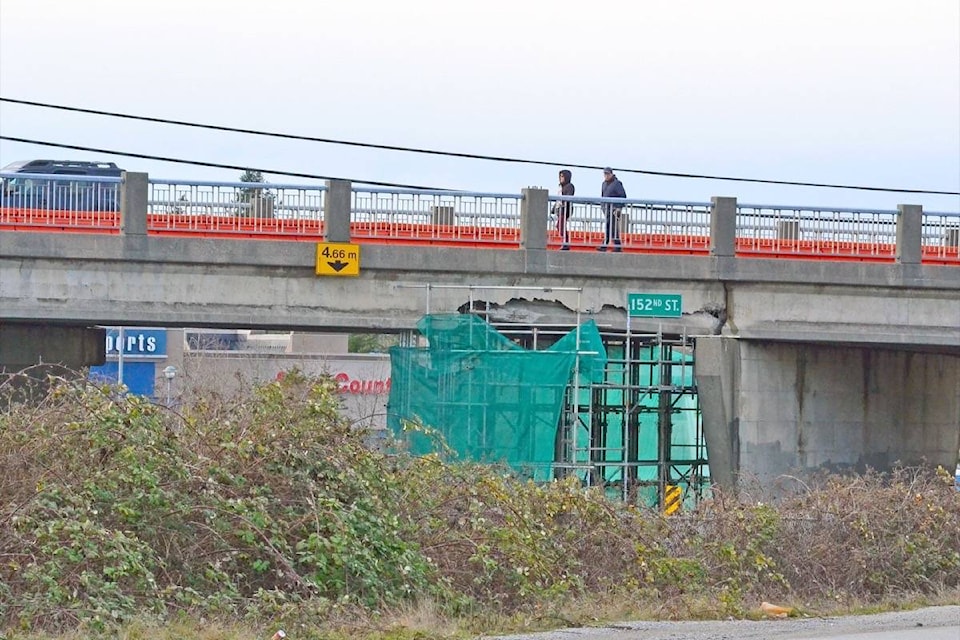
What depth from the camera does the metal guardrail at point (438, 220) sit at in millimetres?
21402

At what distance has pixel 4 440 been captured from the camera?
10.8 metres

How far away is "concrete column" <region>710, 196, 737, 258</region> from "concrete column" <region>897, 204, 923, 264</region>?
2679 millimetres

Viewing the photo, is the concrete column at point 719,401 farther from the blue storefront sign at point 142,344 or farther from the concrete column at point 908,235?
the blue storefront sign at point 142,344

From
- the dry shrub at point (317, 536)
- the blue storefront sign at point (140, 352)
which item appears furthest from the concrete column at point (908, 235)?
the blue storefront sign at point (140, 352)

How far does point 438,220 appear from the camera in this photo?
2206 centimetres

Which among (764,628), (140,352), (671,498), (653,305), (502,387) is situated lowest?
(671,498)

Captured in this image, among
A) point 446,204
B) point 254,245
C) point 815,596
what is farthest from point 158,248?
point 815,596

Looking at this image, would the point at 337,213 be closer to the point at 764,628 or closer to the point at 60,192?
the point at 60,192

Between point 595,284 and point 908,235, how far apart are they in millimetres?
5114

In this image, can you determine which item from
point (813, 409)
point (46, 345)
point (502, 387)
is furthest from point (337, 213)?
point (813, 409)

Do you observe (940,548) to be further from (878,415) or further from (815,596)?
(878,415)

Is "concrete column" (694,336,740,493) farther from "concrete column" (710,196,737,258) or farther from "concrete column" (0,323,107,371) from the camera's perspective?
"concrete column" (0,323,107,371)

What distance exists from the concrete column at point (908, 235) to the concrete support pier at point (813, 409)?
182cm

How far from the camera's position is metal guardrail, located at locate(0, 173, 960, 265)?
21.4m
